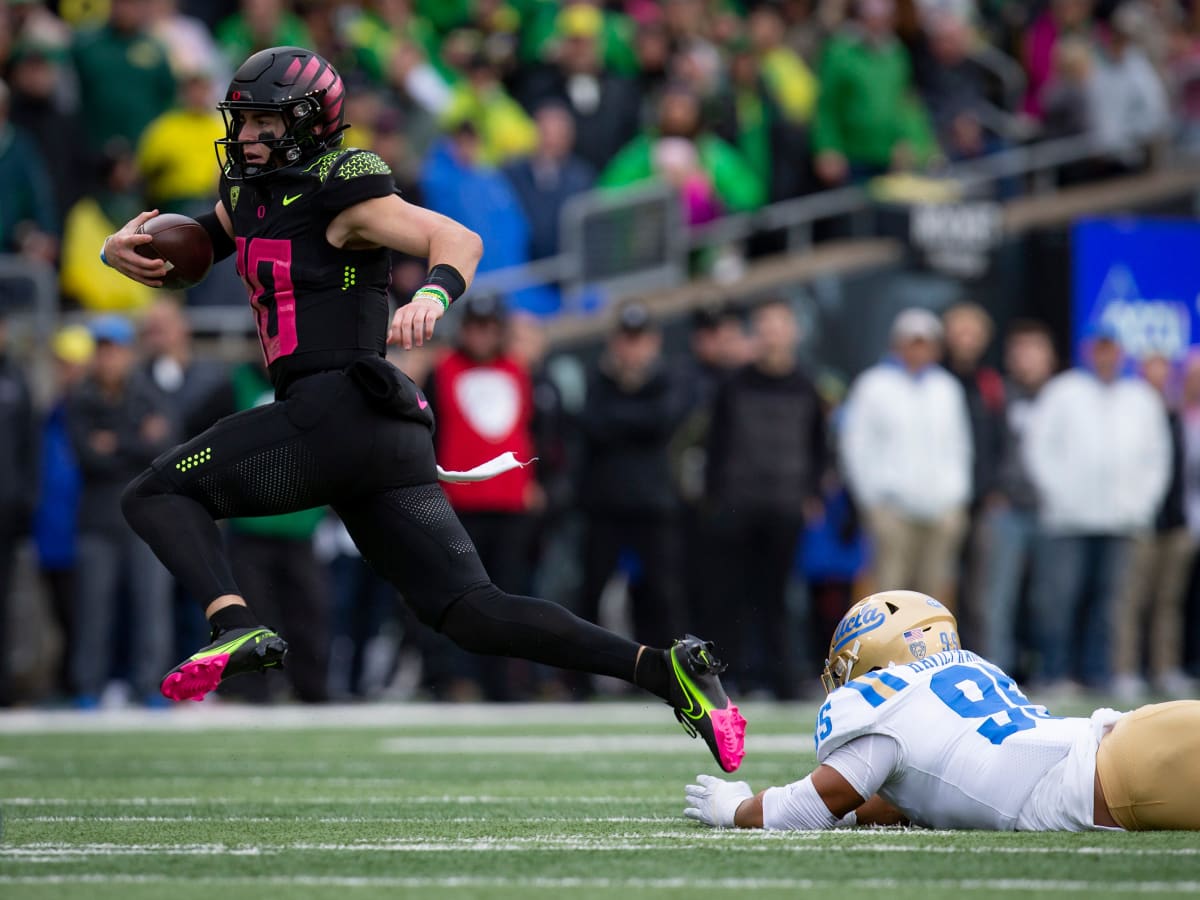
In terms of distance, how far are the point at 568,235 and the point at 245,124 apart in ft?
26.0

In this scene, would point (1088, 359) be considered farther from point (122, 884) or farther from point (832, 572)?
point (122, 884)

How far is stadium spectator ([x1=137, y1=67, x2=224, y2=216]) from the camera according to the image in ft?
41.6

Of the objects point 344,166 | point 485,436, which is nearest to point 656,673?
point 344,166

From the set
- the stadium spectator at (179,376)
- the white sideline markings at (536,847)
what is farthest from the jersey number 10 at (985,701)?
the stadium spectator at (179,376)

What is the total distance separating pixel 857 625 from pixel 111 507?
7016mm

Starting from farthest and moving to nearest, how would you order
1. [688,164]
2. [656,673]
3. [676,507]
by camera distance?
[688,164] → [676,507] → [656,673]

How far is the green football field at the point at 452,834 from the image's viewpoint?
456 centimetres

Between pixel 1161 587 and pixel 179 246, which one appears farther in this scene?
pixel 1161 587

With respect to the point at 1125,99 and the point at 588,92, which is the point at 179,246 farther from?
the point at 1125,99

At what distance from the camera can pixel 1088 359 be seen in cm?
1405

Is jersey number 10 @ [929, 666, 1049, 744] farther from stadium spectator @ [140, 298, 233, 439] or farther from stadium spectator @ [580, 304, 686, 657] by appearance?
stadium spectator @ [140, 298, 233, 439]

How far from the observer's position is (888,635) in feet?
18.2

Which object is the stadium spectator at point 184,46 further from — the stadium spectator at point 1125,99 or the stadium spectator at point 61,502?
the stadium spectator at point 1125,99

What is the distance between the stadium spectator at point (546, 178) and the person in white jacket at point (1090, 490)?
335 centimetres
